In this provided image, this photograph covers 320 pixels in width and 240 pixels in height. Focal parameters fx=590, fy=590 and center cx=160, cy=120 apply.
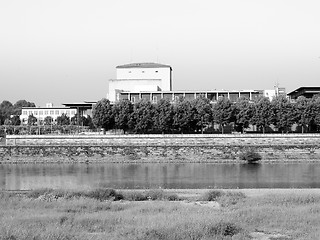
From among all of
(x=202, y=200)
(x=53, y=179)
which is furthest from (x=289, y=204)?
(x=53, y=179)

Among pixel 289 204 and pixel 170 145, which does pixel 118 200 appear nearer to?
pixel 289 204

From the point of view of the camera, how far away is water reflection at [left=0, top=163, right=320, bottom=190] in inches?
1415

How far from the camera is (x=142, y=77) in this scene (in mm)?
107688

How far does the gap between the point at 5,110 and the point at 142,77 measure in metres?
57.1

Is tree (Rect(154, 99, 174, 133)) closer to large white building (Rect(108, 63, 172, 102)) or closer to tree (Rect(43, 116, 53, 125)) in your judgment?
large white building (Rect(108, 63, 172, 102))

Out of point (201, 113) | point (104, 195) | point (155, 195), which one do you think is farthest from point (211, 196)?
point (201, 113)

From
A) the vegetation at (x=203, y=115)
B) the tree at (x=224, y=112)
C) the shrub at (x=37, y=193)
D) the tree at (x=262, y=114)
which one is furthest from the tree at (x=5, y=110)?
the shrub at (x=37, y=193)

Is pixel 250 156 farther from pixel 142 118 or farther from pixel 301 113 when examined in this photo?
pixel 142 118

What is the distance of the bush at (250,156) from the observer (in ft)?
181

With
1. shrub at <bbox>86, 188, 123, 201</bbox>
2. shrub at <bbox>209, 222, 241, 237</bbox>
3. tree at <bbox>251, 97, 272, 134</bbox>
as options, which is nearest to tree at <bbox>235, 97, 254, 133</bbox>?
tree at <bbox>251, 97, 272, 134</bbox>

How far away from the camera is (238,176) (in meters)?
41.3

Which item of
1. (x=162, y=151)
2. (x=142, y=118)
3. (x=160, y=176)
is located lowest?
(x=160, y=176)

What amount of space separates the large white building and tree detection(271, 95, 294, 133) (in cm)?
3489

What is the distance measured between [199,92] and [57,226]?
8609 centimetres
